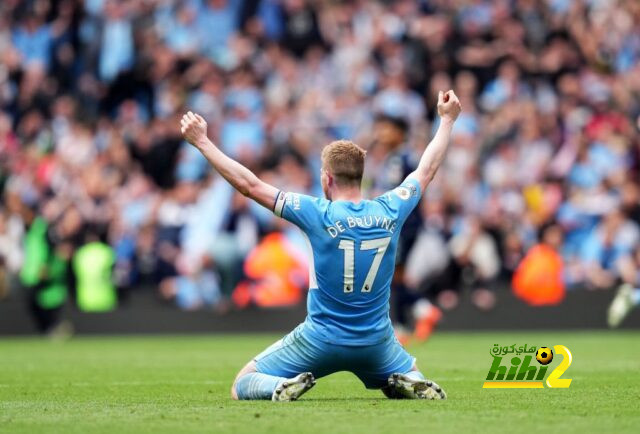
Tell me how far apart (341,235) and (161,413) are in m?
1.57

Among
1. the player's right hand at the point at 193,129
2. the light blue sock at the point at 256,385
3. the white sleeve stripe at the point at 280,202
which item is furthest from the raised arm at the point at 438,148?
the light blue sock at the point at 256,385

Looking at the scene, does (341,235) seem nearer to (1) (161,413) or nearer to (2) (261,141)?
(1) (161,413)

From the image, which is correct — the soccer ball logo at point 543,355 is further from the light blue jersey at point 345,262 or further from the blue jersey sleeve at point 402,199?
the blue jersey sleeve at point 402,199

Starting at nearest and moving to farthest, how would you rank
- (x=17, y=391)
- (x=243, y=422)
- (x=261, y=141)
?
(x=243, y=422) < (x=17, y=391) < (x=261, y=141)

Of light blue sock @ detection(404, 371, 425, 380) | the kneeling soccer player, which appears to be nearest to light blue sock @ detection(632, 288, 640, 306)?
light blue sock @ detection(404, 371, 425, 380)

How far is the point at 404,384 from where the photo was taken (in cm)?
834

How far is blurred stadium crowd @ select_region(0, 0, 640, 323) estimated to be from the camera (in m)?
19.5

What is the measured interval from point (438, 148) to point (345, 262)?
1070 mm

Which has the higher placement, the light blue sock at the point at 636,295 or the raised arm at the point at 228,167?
the raised arm at the point at 228,167

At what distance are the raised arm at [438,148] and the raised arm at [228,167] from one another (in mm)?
1054

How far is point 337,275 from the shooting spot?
8195 millimetres

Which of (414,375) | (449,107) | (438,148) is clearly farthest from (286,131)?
(414,375)

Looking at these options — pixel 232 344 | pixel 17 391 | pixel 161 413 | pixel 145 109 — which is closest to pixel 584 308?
pixel 232 344

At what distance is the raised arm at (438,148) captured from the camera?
8602 mm
